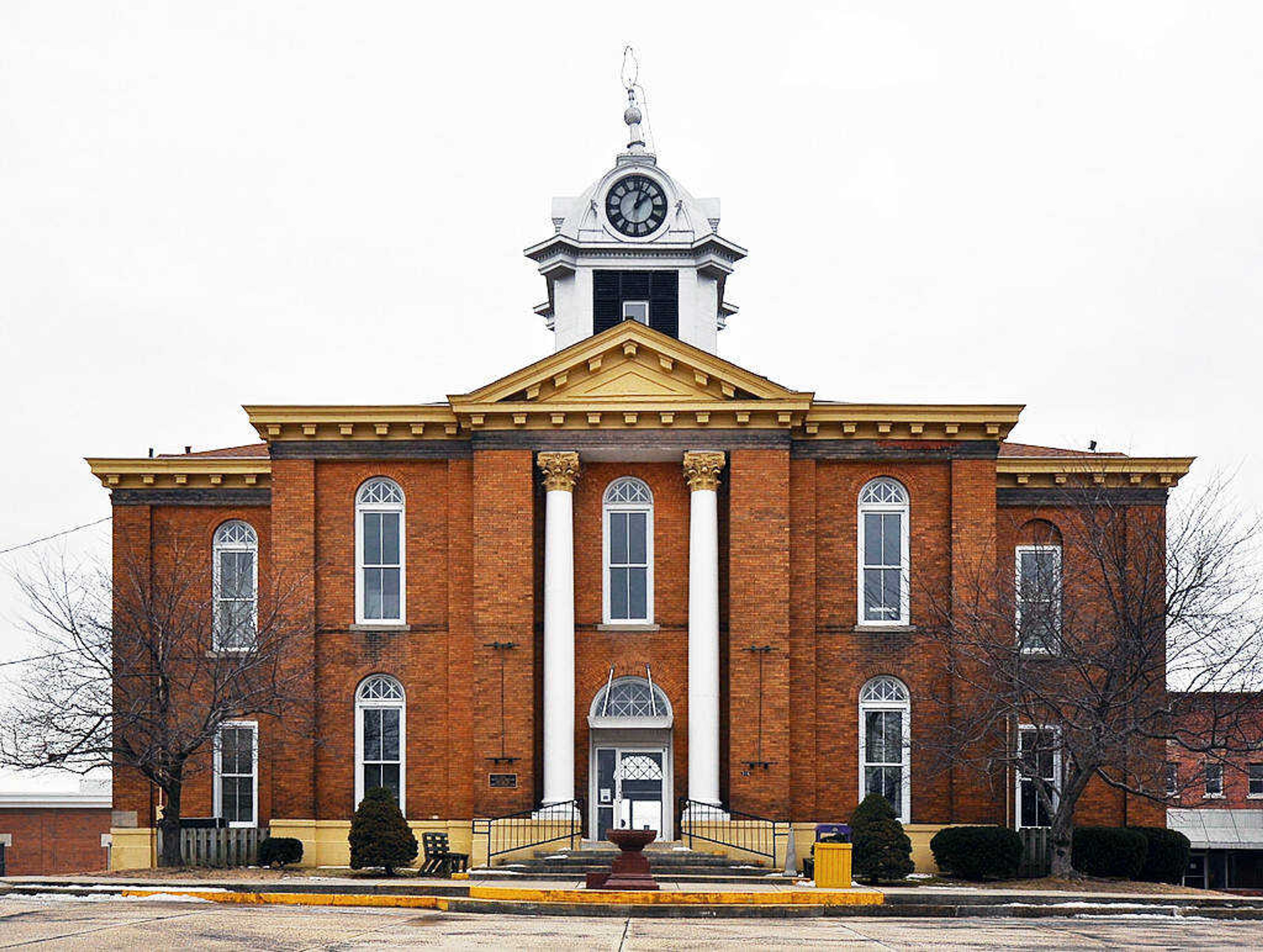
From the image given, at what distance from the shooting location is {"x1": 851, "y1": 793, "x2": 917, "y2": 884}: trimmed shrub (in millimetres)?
31922

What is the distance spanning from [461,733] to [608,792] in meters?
3.40

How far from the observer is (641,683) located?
3703 centimetres

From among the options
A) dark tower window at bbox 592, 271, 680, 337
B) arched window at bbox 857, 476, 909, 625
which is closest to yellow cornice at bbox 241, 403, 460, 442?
dark tower window at bbox 592, 271, 680, 337

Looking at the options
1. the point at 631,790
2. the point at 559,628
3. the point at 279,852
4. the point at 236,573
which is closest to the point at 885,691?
the point at 631,790

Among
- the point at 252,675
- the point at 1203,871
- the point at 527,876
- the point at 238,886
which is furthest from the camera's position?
the point at 1203,871

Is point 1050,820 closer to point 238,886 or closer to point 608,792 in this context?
point 608,792

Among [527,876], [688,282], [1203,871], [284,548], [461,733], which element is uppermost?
[688,282]

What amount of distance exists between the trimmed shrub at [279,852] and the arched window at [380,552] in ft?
16.5

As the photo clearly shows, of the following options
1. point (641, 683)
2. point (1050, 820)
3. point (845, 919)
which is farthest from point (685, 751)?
point (845, 919)

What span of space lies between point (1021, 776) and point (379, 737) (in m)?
13.9

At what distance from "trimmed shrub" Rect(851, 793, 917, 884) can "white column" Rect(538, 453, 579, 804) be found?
6.41m

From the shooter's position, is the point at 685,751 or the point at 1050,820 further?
the point at 685,751

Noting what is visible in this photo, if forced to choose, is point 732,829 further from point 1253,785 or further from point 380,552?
point 1253,785

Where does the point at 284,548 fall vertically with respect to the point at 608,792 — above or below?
above
